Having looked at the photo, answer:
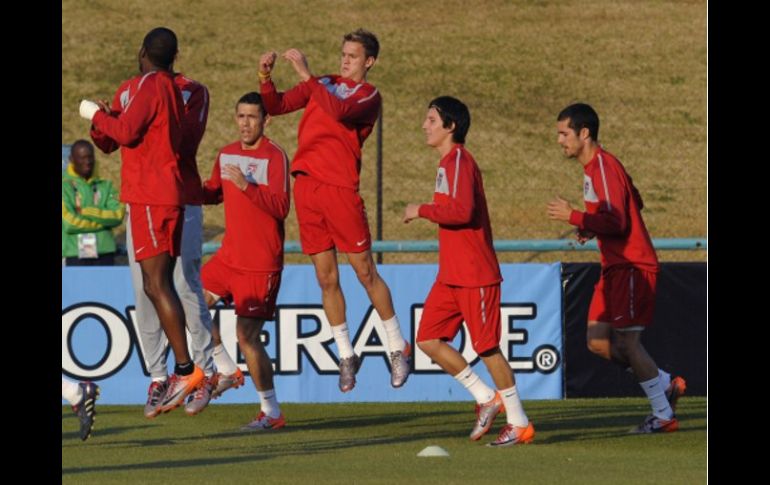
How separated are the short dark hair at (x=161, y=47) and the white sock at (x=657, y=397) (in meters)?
4.23

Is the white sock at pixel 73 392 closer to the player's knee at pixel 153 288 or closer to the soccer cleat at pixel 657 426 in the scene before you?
the player's knee at pixel 153 288

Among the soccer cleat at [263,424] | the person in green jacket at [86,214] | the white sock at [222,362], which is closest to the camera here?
the soccer cleat at [263,424]

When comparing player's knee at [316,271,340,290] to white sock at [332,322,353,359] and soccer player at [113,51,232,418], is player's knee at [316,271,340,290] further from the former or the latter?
soccer player at [113,51,232,418]

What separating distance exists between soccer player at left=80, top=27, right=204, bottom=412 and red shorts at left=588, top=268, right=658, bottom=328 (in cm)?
313

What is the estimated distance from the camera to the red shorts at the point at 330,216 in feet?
40.3

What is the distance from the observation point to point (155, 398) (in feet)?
36.8

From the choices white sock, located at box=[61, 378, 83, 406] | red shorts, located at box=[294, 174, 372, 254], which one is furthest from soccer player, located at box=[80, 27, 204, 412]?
white sock, located at box=[61, 378, 83, 406]

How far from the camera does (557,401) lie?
16.5m

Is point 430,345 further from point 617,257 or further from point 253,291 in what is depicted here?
point 253,291

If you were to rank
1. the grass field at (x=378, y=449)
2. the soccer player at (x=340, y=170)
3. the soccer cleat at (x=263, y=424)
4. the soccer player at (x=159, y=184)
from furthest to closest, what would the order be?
the soccer cleat at (x=263, y=424) → the soccer player at (x=340, y=170) → the soccer player at (x=159, y=184) → the grass field at (x=378, y=449)

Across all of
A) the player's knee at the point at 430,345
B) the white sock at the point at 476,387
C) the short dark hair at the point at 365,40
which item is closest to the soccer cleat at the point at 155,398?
the player's knee at the point at 430,345
